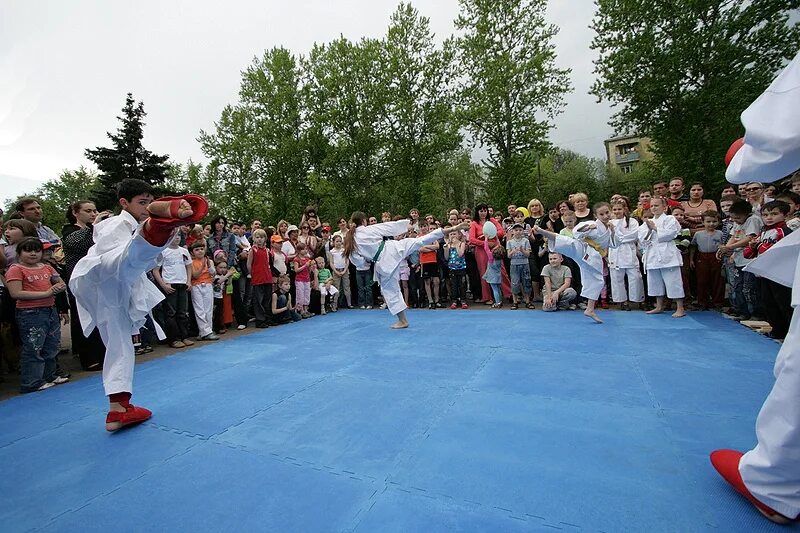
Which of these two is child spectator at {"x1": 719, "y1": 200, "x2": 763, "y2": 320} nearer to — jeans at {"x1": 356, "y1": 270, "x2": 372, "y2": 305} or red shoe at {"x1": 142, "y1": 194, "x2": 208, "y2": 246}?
jeans at {"x1": 356, "y1": 270, "x2": 372, "y2": 305}

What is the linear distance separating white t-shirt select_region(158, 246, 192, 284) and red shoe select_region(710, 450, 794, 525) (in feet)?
22.1

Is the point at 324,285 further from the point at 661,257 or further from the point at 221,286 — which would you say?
the point at 661,257

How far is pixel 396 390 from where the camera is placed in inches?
140

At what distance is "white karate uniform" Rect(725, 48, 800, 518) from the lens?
1.59 m

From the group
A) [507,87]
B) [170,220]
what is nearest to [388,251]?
[170,220]

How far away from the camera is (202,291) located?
654 cm

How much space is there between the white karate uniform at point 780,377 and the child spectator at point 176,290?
22.0 feet

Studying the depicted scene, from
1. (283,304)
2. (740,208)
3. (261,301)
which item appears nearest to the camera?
(740,208)

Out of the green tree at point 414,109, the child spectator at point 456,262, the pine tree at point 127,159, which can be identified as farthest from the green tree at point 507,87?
the pine tree at point 127,159

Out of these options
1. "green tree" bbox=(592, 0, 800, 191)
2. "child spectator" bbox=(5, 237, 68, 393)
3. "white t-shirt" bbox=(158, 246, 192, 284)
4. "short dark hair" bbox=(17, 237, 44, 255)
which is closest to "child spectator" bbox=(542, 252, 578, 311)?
"white t-shirt" bbox=(158, 246, 192, 284)

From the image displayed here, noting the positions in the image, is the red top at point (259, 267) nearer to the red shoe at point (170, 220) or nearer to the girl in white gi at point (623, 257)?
the red shoe at point (170, 220)

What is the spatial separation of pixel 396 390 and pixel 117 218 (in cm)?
286

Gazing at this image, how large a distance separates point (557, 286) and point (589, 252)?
1.53m

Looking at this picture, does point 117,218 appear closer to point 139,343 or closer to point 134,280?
point 134,280
